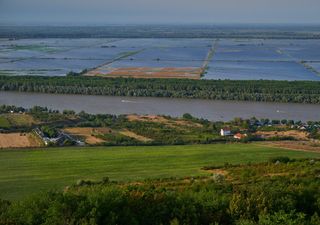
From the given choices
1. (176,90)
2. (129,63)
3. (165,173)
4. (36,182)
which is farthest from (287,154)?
(129,63)

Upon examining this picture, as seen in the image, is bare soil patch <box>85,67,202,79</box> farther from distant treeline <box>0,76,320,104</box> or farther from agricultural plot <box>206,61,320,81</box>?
distant treeline <box>0,76,320,104</box>

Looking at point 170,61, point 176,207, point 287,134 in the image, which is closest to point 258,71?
point 170,61

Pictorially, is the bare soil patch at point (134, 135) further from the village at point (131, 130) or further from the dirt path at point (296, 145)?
the dirt path at point (296, 145)

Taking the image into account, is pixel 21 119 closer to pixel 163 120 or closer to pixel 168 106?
pixel 163 120

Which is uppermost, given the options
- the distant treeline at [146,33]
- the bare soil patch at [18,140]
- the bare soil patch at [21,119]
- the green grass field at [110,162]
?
the distant treeline at [146,33]

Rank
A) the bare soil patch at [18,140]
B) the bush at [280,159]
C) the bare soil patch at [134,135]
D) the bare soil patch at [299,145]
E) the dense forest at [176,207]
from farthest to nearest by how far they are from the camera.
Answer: the bare soil patch at [134,135] < the bare soil patch at [299,145] < the bare soil patch at [18,140] < the bush at [280,159] < the dense forest at [176,207]

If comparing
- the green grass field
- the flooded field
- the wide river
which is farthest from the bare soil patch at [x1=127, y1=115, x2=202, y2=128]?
the flooded field

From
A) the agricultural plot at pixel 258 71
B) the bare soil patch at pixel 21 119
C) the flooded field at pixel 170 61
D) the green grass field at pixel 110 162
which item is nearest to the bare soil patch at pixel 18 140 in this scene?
the green grass field at pixel 110 162
